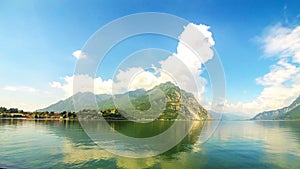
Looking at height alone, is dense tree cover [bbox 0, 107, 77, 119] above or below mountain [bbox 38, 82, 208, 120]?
below

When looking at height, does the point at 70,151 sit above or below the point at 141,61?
below

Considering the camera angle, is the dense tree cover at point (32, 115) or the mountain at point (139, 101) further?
the dense tree cover at point (32, 115)

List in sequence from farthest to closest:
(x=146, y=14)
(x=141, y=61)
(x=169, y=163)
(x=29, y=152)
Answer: (x=29, y=152)
(x=169, y=163)
(x=141, y=61)
(x=146, y=14)

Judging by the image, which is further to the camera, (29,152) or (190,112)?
(190,112)

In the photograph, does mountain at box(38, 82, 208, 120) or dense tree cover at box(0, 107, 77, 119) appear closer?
mountain at box(38, 82, 208, 120)

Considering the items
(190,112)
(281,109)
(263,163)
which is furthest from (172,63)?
(281,109)

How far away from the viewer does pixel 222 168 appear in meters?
10.9

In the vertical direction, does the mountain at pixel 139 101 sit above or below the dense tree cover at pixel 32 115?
above

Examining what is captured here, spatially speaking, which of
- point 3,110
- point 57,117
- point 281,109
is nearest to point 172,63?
point 57,117

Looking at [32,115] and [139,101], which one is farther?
[32,115]

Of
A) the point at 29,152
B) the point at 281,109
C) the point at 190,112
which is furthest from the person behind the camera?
the point at 281,109

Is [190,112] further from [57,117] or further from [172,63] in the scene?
[172,63]

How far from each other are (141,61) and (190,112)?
86.7 metres

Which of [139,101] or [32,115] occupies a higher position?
[139,101]
